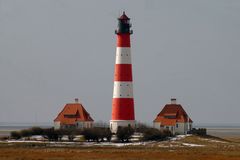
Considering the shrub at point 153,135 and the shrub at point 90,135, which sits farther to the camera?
the shrub at point 153,135

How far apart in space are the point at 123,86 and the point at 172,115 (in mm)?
15939

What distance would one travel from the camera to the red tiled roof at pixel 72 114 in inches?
3529

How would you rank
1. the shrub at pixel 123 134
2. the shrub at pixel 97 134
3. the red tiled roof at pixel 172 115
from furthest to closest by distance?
the red tiled roof at pixel 172 115 < the shrub at pixel 97 134 < the shrub at pixel 123 134

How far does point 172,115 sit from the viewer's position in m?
92.6

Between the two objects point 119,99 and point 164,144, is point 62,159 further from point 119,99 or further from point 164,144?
point 119,99

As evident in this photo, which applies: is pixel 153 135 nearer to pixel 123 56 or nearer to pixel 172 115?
pixel 123 56

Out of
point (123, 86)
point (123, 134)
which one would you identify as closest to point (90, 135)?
point (123, 134)

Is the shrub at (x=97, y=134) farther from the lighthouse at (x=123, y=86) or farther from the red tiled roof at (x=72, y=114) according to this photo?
the red tiled roof at (x=72, y=114)

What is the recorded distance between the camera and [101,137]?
75.6 m

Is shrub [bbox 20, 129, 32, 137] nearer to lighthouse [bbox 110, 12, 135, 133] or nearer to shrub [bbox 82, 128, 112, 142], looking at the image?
shrub [bbox 82, 128, 112, 142]

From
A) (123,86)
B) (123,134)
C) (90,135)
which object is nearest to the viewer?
(123,134)

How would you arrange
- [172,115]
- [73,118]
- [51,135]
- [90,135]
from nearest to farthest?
[90,135]
[51,135]
[73,118]
[172,115]

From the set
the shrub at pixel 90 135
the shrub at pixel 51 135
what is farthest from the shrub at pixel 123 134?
the shrub at pixel 51 135

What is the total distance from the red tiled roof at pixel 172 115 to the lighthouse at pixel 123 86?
1398cm
